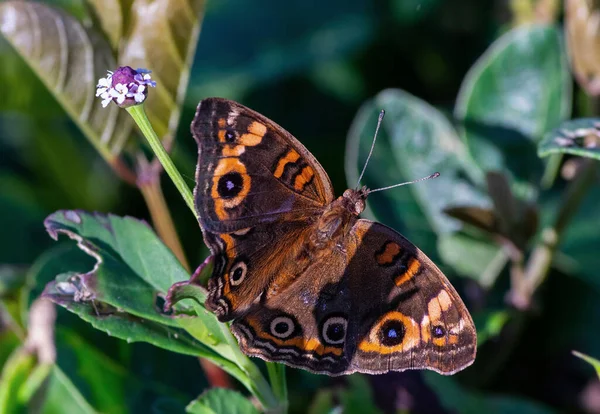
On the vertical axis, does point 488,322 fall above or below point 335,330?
below

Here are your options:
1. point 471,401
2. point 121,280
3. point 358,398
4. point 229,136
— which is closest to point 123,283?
point 121,280

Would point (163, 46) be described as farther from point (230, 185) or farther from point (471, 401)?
point (471, 401)

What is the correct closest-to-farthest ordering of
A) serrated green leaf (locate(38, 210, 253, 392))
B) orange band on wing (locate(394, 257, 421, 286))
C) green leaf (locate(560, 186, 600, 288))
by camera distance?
serrated green leaf (locate(38, 210, 253, 392))
orange band on wing (locate(394, 257, 421, 286))
green leaf (locate(560, 186, 600, 288))

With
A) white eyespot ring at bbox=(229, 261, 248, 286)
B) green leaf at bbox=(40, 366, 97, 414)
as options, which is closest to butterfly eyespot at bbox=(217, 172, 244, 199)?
white eyespot ring at bbox=(229, 261, 248, 286)

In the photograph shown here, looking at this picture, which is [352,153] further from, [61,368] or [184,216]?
[61,368]

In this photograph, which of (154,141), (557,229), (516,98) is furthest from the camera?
(516,98)

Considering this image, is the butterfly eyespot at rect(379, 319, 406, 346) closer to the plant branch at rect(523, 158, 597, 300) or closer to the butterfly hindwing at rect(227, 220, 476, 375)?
the butterfly hindwing at rect(227, 220, 476, 375)

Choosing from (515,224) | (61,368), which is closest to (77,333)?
(61,368)
